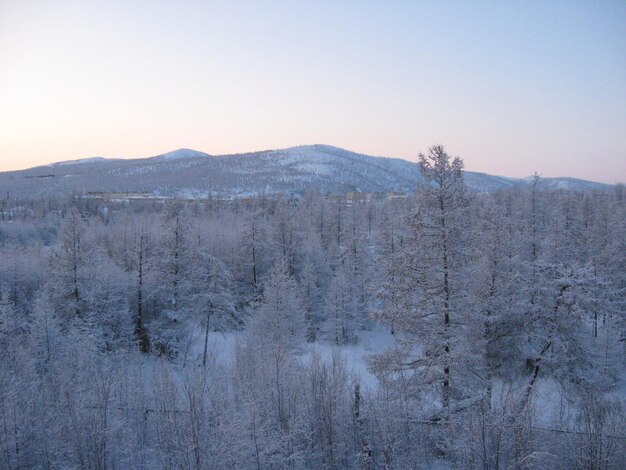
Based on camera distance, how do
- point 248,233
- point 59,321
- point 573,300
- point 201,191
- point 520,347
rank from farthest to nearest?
1. point 201,191
2. point 248,233
3. point 59,321
4. point 520,347
5. point 573,300

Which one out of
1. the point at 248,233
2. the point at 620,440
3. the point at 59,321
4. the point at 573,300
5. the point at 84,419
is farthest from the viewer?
the point at 248,233

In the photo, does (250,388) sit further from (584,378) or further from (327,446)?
(584,378)

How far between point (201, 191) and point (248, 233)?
376 feet

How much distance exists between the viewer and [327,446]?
10.0 meters

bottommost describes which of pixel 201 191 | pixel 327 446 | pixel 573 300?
pixel 327 446

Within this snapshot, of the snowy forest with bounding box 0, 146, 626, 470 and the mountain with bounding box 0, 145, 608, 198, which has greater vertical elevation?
the mountain with bounding box 0, 145, 608, 198

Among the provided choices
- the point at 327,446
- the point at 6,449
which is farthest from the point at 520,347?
the point at 6,449

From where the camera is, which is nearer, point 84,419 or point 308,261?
point 84,419

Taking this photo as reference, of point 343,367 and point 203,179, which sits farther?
point 203,179

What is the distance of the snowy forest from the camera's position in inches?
360

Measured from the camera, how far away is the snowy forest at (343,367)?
30.0 feet

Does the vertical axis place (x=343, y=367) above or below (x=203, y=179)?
below

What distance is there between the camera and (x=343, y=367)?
44.4 feet

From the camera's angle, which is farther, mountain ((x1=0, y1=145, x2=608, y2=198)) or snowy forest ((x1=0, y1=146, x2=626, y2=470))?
mountain ((x1=0, y1=145, x2=608, y2=198))
